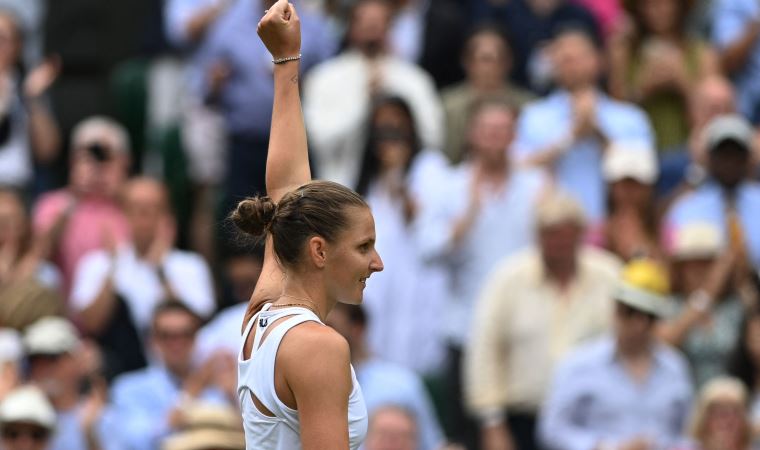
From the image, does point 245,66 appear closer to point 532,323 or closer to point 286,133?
point 532,323

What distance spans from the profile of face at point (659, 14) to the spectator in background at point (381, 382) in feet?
10.7

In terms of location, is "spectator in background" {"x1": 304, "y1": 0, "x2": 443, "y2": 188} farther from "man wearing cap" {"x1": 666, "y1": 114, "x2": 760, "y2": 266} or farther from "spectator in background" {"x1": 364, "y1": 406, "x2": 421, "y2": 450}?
"spectator in background" {"x1": 364, "y1": 406, "x2": 421, "y2": 450}

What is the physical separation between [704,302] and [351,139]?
95.1 inches

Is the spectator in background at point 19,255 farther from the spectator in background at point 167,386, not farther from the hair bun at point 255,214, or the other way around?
the hair bun at point 255,214

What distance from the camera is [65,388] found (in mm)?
7984

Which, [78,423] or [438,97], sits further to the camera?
[438,97]

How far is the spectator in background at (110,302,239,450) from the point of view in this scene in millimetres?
8008

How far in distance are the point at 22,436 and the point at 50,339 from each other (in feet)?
2.54

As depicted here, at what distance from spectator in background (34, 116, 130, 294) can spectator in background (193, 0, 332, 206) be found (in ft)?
2.22

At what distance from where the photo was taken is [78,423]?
791 centimetres

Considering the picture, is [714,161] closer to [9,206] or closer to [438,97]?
[438,97]

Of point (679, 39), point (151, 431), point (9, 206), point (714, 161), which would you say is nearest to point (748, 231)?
point (714, 161)

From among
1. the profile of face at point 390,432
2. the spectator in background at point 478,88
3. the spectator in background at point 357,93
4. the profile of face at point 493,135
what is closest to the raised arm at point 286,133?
the profile of face at point 390,432

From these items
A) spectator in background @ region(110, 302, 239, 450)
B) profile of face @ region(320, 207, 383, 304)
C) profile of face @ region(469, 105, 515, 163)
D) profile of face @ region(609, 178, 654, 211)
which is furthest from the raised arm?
profile of face @ region(609, 178, 654, 211)
